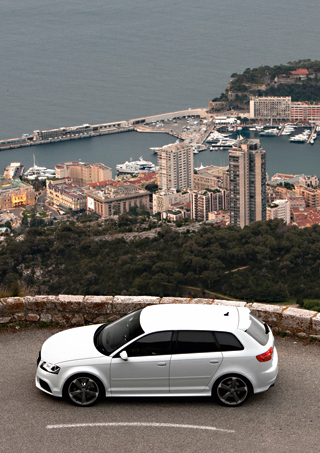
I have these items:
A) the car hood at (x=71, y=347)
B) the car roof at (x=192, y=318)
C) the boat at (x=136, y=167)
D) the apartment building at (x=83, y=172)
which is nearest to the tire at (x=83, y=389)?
the car hood at (x=71, y=347)

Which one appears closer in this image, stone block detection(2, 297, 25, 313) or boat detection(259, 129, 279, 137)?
stone block detection(2, 297, 25, 313)

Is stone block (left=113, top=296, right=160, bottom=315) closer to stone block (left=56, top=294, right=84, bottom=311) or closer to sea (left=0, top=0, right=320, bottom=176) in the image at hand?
stone block (left=56, top=294, right=84, bottom=311)

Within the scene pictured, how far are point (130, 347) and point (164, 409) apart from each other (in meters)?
0.39

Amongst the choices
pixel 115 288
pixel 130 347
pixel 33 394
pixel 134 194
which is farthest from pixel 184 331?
pixel 134 194

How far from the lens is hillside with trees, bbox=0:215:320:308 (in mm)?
18828

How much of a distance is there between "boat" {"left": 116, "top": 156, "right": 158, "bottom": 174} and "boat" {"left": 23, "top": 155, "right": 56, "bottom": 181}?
19.6ft

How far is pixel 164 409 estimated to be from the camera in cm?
329

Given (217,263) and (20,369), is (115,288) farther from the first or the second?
(20,369)

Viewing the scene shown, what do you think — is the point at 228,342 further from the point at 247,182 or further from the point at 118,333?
the point at 247,182

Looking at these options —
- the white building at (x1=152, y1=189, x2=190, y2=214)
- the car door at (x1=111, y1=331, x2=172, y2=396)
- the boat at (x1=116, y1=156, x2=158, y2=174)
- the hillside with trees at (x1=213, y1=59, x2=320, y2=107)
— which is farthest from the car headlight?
the hillside with trees at (x1=213, y1=59, x2=320, y2=107)

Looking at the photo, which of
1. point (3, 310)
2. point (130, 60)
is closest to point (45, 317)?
point (3, 310)

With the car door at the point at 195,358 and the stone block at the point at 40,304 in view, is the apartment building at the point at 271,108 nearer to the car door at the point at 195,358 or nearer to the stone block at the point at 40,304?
the stone block at the point at 40,304

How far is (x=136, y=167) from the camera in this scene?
53.2 metres

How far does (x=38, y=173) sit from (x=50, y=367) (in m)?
50.9
